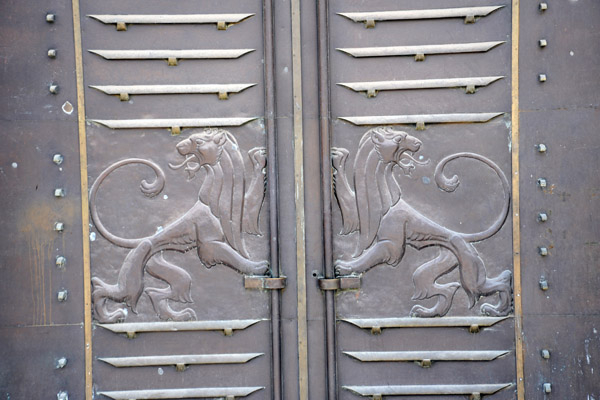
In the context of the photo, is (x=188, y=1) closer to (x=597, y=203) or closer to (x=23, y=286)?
(x=23, y=286)

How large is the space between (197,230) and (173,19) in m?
0.76

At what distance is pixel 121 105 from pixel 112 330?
0.80 m

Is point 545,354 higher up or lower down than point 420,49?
lower down

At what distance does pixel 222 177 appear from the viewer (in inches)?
80.9

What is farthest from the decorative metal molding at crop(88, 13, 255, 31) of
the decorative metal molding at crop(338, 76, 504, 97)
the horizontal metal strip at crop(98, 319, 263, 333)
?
the horizontal metal strip at crop(98, 319, 263, 333)

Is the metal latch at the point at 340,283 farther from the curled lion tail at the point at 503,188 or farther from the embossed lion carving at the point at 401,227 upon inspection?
the curled lion tail at the point at 503,188

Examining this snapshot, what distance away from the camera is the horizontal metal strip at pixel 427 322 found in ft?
6.63

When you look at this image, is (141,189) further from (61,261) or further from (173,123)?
(61,261)

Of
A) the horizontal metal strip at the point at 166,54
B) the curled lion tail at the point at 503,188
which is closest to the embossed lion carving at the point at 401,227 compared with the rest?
the curled lion tail at the point at 503,188

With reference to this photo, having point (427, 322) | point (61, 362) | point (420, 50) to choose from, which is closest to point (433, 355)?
point (427, 322)

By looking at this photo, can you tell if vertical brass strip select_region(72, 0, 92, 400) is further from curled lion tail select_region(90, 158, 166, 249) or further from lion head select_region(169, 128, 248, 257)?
lion head select_region(169, 128, 248, 257)

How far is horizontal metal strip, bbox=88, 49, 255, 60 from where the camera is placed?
202 cm

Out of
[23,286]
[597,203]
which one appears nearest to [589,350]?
[597,203]

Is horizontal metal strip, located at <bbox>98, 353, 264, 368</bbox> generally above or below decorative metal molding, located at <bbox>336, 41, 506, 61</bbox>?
below
